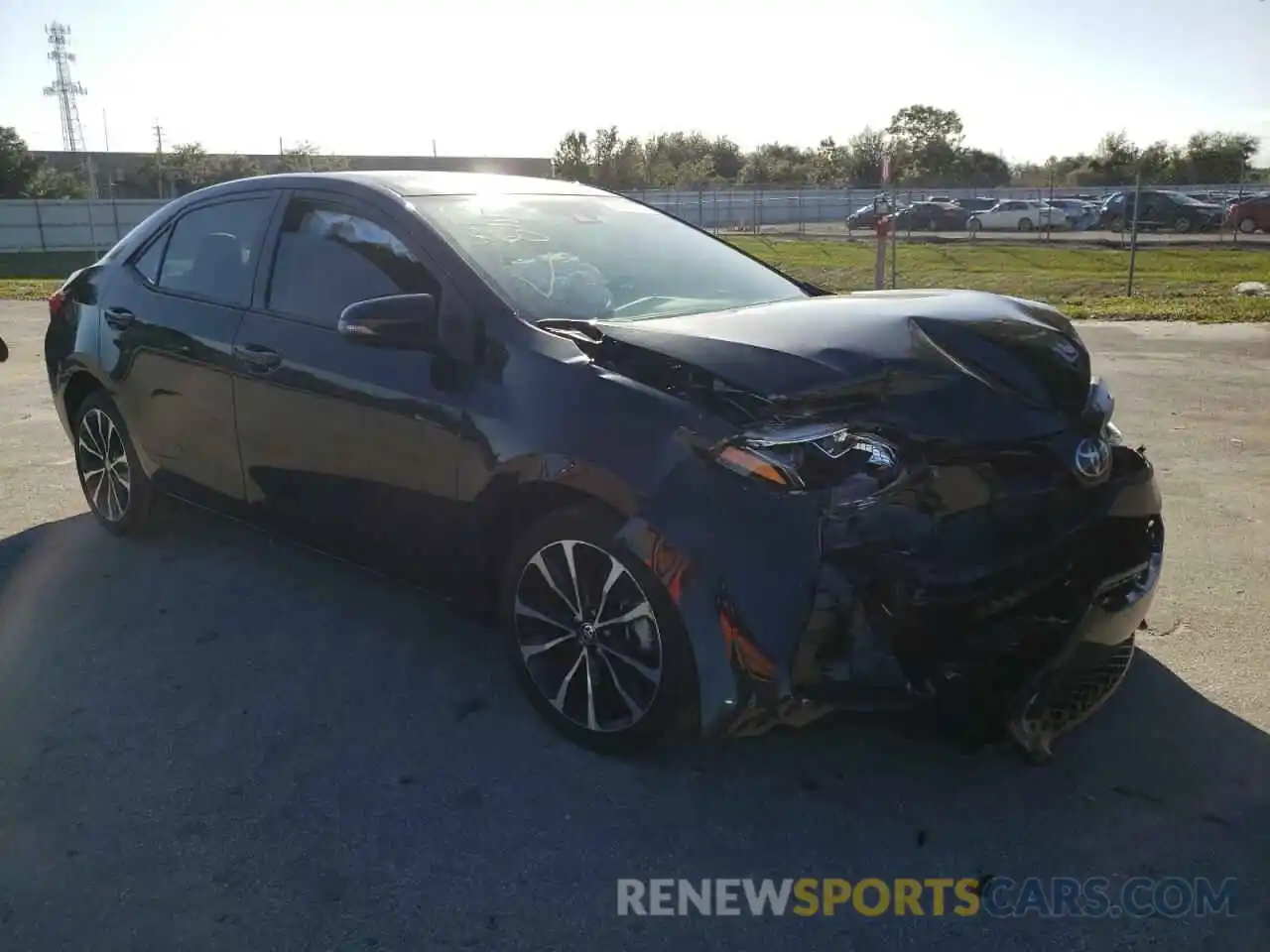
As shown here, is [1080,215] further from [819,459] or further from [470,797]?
[470,797]

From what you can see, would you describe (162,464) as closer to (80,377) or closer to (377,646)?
(80,377)

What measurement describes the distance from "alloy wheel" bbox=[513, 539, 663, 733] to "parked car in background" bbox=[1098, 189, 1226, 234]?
115ft

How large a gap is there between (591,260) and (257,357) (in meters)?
1.33

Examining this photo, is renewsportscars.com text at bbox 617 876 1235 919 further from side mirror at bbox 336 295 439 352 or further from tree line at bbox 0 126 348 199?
tree line at bbox 0 126 348 199

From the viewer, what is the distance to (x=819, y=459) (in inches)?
107

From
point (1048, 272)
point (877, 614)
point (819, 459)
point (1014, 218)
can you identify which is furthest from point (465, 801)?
point (1014, 218)

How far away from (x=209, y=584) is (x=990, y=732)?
3377 millimetres

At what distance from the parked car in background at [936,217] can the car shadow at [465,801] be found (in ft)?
129

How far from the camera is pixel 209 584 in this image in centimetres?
463

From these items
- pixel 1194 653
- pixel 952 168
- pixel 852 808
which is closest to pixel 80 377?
pixel 852 808

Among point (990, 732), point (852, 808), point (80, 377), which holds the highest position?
point (80, 377)

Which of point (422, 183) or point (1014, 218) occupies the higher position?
point (422, 183)

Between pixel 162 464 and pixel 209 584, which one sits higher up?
pixel 162 464

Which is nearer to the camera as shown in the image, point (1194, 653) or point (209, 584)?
point (1194, 653)
